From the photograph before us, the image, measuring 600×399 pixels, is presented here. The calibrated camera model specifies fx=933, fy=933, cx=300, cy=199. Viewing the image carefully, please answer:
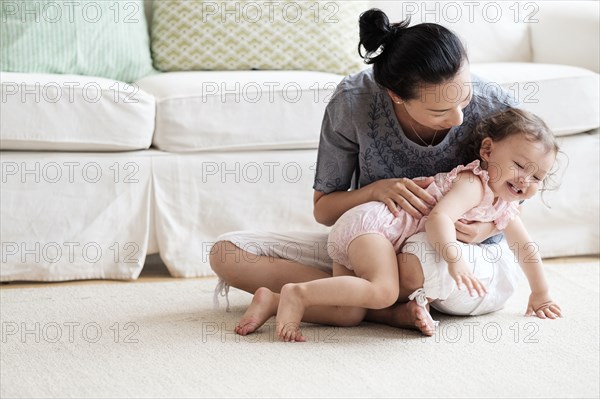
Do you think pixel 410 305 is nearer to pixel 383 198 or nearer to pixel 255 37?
pixel 383 198

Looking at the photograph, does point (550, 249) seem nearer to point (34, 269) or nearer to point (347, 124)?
point (347, 124)

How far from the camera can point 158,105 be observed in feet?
7.61

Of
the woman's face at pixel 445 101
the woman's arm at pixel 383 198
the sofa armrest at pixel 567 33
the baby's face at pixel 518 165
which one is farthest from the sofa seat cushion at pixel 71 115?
the sofa armrest at pixel 567 33

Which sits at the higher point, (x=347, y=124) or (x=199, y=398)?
(x=347, y=124)

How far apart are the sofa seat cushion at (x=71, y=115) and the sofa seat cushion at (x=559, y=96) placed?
2.97 ft

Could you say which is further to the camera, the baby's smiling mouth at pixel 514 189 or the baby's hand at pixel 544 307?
the baby's hand at pixel 544 307

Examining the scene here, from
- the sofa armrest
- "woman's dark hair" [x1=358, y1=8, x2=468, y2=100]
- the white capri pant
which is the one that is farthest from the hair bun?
the sofa armrest

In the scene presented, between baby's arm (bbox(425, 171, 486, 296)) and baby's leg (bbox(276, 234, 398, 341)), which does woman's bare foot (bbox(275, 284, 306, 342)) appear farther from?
baby's arm (bbox(425, 171, 486, 296))

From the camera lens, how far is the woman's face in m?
1.66

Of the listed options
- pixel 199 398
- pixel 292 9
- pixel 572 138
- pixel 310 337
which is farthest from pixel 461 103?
pixel 292 9

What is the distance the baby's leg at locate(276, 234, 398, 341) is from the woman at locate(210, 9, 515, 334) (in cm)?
6

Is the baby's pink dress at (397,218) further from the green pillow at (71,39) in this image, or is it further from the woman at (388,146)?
the green pillow at (71,39)

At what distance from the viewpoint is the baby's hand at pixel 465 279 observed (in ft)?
5.38

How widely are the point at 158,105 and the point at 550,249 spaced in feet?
3.60
